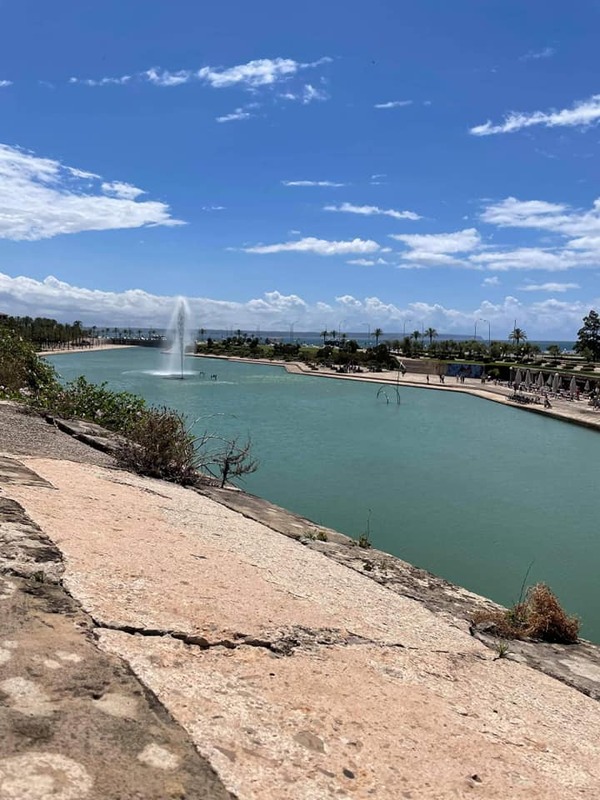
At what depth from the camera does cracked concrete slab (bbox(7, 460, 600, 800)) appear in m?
3.57

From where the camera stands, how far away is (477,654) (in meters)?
6.26

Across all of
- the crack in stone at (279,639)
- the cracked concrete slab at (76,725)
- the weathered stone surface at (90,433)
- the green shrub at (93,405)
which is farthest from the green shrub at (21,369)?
the cracked concrete slab at (76,725)

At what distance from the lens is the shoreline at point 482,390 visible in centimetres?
4606

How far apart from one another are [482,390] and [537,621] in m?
63.4

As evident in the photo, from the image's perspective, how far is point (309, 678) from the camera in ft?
14.9

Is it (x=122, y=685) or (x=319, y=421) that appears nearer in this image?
(x=122, y=685)

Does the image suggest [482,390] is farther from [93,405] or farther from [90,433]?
[90,433]

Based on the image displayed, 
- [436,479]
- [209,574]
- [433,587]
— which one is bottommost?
[436,479]

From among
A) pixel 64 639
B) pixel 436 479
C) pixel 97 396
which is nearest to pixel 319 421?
pixel 436 479

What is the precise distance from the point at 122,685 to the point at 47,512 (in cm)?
345

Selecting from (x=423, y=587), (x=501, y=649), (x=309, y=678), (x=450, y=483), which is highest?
(x=309, y=678)

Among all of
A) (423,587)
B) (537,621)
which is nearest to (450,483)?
(423,587)

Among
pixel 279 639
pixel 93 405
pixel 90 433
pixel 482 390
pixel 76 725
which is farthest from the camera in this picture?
pixel 482 390

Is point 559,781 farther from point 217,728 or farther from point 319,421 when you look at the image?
point 319,421
